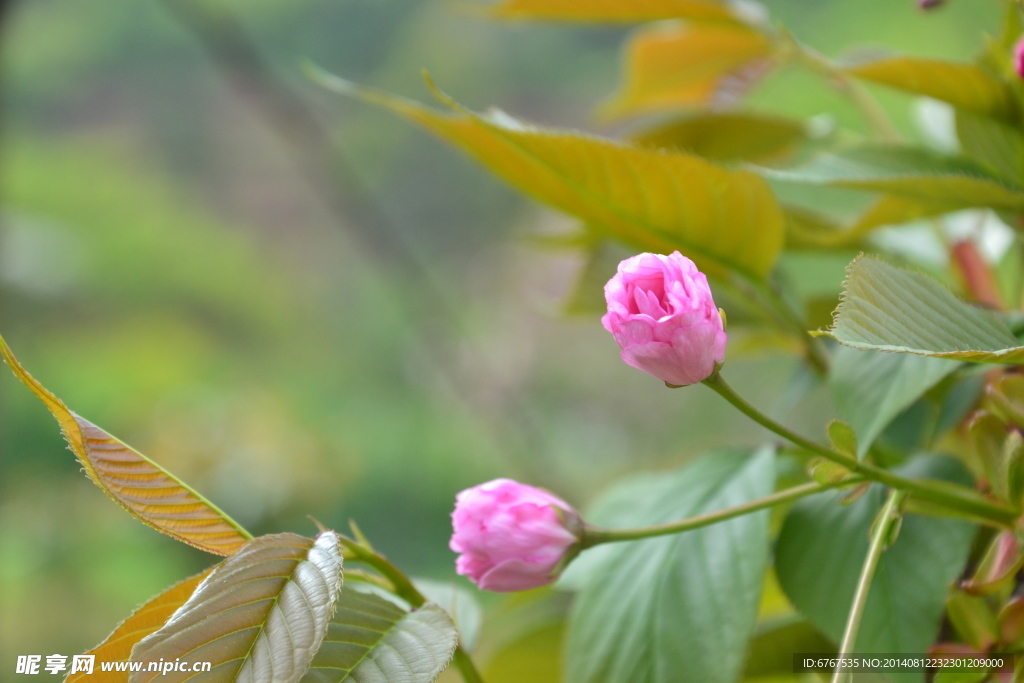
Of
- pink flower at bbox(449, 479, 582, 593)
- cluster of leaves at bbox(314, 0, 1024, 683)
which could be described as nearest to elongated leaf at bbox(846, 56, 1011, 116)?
cluster of leaves at bbox(314, 0, 1024, 683)

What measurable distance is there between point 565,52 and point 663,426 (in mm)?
676

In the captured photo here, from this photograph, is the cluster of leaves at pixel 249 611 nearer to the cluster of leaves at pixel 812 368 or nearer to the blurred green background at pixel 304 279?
the cluster of leaves at pixel 812 368

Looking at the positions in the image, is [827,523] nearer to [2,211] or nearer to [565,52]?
[2,211]

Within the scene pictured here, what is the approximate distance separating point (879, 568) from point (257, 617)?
0.10 meters

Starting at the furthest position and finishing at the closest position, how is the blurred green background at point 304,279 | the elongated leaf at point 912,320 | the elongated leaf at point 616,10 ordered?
the blurred green background at point 304,279 < the elongated leaf at point 616,10 < the elongated leaf at point 912,320

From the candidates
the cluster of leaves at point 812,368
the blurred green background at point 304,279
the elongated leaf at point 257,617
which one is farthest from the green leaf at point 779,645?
the blurred green background at point 304,279

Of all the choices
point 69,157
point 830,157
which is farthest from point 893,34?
point 69,157

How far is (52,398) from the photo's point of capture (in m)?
0.09

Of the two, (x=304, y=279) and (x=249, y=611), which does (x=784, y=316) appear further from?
(x=304, y=279)

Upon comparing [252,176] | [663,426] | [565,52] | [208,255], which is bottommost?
[663,426]

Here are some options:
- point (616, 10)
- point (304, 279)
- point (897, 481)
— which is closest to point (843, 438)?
point (897, 481)

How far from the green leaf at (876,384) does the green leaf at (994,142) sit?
0.05 meters

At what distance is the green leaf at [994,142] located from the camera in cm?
15

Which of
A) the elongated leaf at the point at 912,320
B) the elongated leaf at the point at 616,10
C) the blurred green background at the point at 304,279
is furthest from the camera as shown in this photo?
the blurred green background at the point at 304,279
